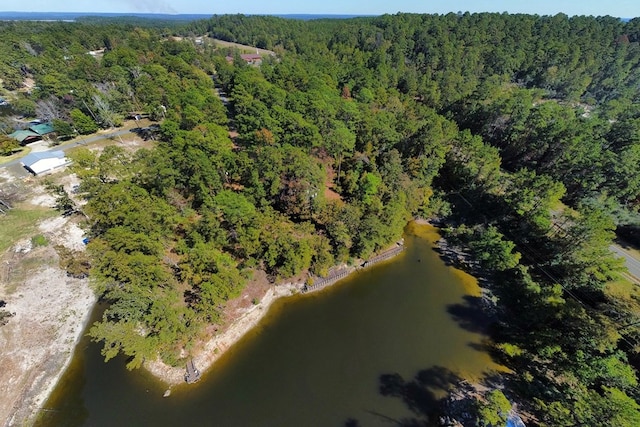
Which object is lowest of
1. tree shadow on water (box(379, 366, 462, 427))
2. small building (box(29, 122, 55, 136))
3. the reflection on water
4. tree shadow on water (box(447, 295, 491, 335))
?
the reflection on water

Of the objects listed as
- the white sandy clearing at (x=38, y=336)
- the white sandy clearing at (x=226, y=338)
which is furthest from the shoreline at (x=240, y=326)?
the white sandy clearing at (x=38, y=336)

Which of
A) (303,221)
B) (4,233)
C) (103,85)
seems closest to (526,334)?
Result: (303,221)

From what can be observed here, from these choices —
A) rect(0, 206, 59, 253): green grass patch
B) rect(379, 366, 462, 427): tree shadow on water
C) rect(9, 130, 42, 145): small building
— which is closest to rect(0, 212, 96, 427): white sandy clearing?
rect(0, 206, 59, 253): green grass patch

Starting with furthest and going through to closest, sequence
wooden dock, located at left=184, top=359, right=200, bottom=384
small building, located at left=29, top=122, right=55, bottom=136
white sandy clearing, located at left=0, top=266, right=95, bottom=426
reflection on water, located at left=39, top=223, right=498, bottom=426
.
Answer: small building, located at left=29, top=122, right=55, bottom=136 → wooden dock, located at left=184, top=359, right=200, bottom=384 → white sandy clearing, located at left=0, top=266, right=95, bottom=426 → reflection on water, located at left=39, top=223, right=498, bottom=426

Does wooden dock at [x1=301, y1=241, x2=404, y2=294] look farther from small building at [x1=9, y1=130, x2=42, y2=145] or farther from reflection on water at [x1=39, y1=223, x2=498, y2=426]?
small building at [x1=9, y1=130, x2=42, y2=145]

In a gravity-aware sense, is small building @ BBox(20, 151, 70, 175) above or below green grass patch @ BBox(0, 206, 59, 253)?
above

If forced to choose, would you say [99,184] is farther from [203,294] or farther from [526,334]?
[526,334]

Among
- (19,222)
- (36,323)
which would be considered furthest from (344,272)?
(19,222)

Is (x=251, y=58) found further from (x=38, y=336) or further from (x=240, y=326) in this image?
(x=240, y=326)
